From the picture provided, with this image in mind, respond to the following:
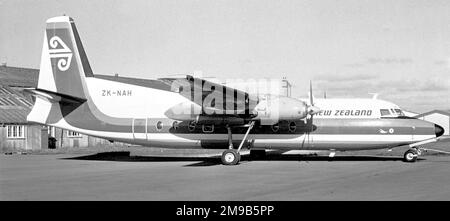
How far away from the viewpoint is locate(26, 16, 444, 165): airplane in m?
19.7

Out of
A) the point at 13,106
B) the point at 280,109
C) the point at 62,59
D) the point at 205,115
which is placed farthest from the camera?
the point at 13,106

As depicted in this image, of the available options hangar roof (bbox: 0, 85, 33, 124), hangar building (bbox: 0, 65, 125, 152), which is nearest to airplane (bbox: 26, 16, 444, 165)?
hangar building (bbox: 0, 65, 125, 152)

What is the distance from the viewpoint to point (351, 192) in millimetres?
11266

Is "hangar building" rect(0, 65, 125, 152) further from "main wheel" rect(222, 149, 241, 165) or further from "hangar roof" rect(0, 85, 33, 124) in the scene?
"main wheel" rect(222, 149, 241, 165)

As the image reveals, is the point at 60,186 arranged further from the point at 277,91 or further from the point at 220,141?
the point at 277,91

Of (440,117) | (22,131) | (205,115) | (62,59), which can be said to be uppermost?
(62,59)

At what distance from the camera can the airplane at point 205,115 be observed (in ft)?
64.5

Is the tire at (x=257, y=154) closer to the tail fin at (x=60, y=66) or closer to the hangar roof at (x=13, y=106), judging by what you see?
the tail fin at (x=60, y=66)

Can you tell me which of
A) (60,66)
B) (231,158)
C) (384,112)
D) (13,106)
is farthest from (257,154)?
(13,106)

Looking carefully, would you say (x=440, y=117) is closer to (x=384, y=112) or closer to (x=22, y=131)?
(x=22, y=131)

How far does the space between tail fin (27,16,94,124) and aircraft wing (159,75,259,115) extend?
552cm

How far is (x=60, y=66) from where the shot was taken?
22500mm

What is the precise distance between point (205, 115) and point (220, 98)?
3.53 ft

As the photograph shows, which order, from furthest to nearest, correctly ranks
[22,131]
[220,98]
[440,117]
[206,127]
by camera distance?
[440,117] < [22,131] < [206,127] < [220,98]
